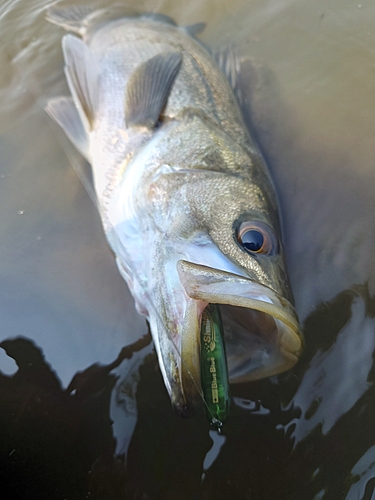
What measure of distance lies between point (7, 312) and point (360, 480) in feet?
6.91

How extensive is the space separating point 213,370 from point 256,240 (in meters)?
0.66

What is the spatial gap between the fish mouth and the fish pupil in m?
0.31

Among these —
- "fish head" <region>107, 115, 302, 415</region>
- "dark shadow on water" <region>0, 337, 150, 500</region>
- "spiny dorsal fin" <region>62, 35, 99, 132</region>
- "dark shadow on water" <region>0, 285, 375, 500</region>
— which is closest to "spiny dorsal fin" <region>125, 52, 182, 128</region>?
"fish head" <region>107, 115, 302, 415</region>

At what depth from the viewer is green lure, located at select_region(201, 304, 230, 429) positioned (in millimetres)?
1639

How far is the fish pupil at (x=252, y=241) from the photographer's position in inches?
75.0

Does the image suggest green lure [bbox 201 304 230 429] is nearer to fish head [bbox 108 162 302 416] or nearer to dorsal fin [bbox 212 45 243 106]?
fish head [bbox 108 162 302 416]

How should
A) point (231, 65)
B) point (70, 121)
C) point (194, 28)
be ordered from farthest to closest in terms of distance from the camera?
point (194, 28) < point (231, 65) < point (70, 121)

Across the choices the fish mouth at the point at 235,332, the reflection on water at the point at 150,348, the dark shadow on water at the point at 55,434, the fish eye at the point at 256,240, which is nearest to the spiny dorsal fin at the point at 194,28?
the reflection on water at the point at 150,348

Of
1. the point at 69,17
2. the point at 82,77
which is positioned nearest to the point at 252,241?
the point at 82,77

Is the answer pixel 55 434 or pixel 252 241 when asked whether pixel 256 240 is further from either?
pixel 55 434

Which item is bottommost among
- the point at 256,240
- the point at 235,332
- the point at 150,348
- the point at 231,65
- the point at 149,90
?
the point at 150,348

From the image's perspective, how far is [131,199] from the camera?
2404mm

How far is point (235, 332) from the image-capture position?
1.83m

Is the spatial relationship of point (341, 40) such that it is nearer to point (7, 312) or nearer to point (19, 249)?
point (19, 249)
